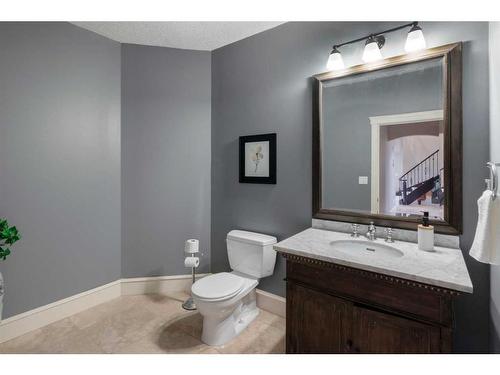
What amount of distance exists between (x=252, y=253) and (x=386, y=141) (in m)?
1.31

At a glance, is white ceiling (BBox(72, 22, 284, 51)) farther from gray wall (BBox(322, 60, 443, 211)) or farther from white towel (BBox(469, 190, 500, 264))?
white towel (BBox(469, 190, 500, 264))

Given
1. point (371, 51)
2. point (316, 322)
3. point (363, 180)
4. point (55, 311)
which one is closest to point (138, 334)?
point (55, 311)

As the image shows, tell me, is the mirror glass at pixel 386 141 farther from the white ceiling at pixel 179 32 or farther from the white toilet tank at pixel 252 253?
the white ceiling at pixel 179 32

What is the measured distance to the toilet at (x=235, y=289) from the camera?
181cm

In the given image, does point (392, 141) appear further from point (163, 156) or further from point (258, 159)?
point (163, 156)

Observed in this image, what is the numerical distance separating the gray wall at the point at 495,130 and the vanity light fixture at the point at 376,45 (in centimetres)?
33

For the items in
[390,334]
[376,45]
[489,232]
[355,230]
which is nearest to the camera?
[489,232]

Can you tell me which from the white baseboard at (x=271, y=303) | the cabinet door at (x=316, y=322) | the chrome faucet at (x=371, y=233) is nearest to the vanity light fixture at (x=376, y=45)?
the chrome faucet at (x=371, y=233)

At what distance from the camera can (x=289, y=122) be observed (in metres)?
2.19

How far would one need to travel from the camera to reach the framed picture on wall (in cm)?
229

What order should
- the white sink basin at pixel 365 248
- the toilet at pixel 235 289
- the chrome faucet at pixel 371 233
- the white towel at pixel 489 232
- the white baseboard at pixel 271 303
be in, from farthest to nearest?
1. the white baseboard at pixel 271 303
2. the toilet at pixel 235 289
3. the chrome faucet at pixel 371 233
4. the white sink basin at pixel 365 248
5. the white towel at pixel 489 232
